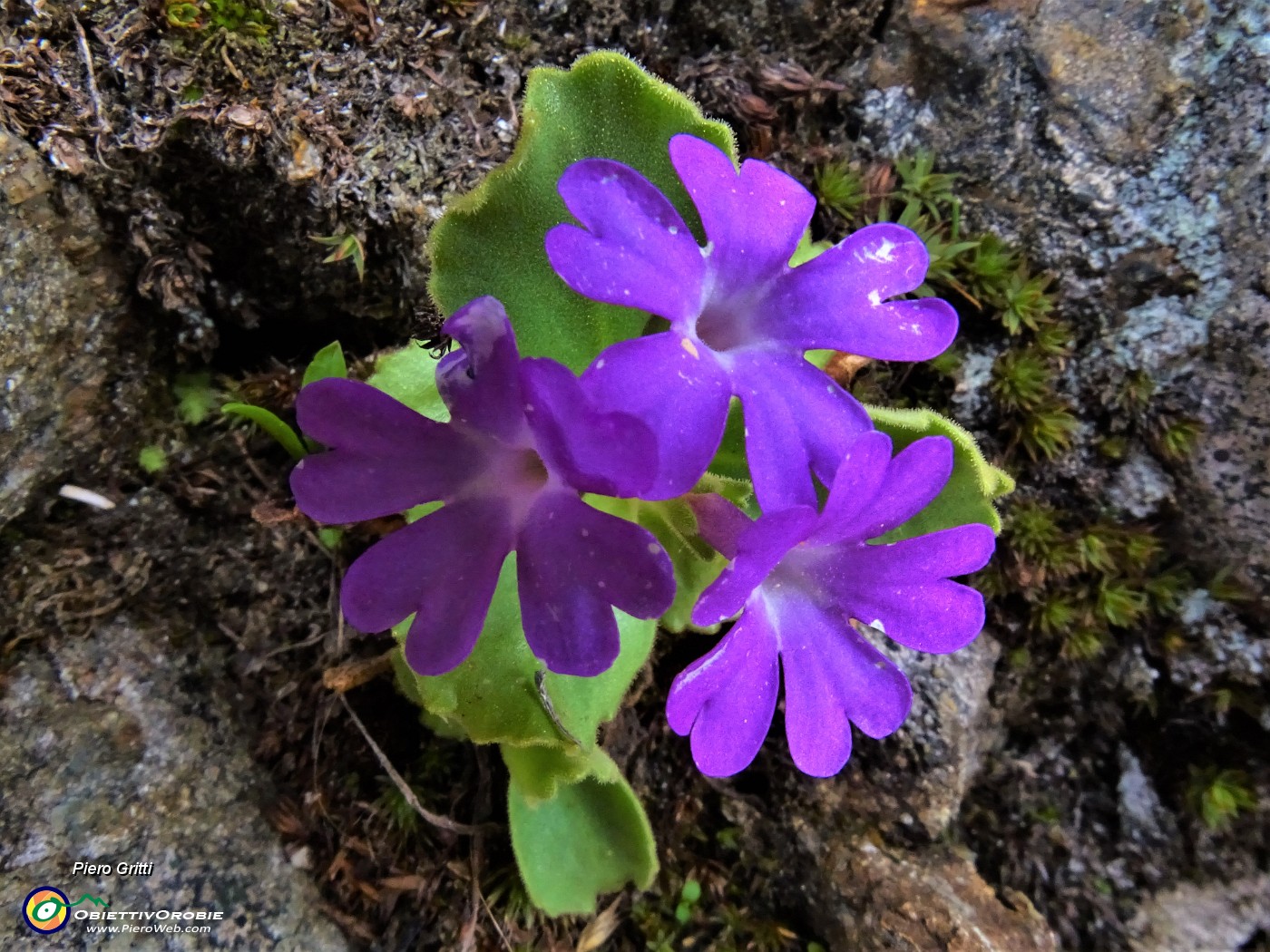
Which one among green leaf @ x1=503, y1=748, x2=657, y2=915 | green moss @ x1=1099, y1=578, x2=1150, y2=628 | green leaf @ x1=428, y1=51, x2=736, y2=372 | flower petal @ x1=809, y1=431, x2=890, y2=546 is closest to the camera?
flower petal @ x1=809, y1=431, x2=890, y2=546

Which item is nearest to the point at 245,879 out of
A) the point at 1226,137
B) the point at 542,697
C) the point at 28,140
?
the point at 542,697

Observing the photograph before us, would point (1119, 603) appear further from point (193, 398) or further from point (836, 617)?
point (193, 398)

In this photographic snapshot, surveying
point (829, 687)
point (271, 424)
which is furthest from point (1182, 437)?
point (271, 424)

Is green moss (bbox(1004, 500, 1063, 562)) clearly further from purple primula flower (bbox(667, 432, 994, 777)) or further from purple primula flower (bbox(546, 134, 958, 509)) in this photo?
purple primula flower (bbox(546, 134, 958, 509))

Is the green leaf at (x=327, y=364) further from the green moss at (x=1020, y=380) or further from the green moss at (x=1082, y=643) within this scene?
the green moss at (x=1082, y=643)

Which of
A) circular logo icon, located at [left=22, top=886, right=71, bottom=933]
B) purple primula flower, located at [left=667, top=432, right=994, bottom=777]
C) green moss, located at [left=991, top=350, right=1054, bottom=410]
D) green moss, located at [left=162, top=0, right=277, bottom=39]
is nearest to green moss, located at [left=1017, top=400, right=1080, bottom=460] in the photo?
green moss, located at [left=991, top=350, right=1054, bottom=410]

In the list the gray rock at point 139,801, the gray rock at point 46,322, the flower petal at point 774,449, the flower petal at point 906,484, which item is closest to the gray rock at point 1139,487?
the flower petal at point 906,484

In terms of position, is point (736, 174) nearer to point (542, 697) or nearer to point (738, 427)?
point (738, 427)
